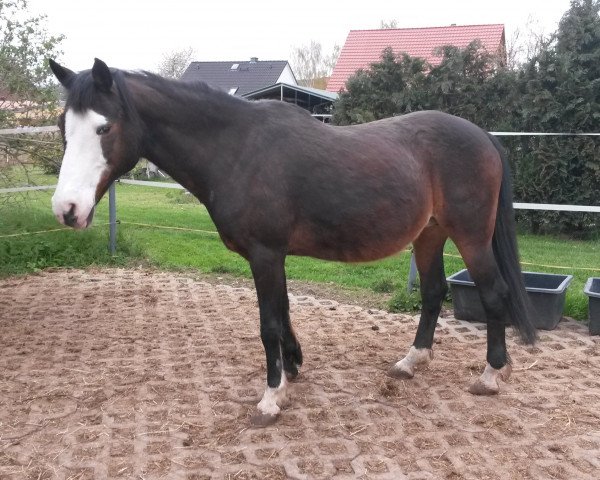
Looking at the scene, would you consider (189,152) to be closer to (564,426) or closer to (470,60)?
(564,426)

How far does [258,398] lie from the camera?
11.6 ft

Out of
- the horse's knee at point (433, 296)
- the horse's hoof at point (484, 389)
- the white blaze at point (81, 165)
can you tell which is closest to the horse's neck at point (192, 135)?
the white blaze at point (81, 165)

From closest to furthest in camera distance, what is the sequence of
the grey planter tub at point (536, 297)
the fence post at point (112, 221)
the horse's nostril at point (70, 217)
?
1. the horse's nostril at point (70, 217)
2. the grey planter tub at point (536, 297)
3. the fence post at point (112, 221)

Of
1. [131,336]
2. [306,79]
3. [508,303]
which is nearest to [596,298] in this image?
[508,303]

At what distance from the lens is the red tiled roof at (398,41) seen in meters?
19.8

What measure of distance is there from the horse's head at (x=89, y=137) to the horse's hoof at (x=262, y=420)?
1456 millimetres

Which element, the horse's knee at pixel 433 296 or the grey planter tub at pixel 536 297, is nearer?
the horse's knee at pixel 433 296

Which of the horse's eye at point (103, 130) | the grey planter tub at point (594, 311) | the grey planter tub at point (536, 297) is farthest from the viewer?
the grey planter tub at point (536, 297)

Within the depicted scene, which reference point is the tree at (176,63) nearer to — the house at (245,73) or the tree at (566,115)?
the house at (245,73)

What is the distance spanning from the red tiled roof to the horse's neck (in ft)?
56.3

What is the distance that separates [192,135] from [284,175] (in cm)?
59

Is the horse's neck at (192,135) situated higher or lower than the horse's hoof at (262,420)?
higher

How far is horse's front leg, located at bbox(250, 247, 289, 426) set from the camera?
314cm

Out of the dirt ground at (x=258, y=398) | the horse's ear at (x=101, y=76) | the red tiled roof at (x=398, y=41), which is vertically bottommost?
the dirt ground at (x=258, y=398)
